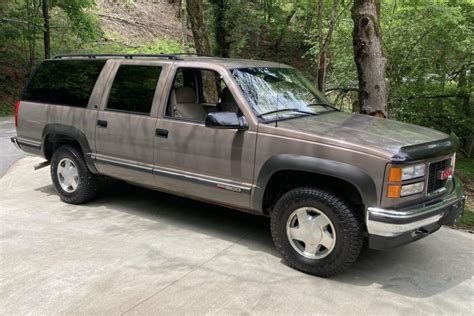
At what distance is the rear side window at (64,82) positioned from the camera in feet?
19.0

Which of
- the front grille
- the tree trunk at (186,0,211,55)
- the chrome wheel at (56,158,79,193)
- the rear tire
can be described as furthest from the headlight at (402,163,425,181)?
the tree trunk at (186,0,211,55)

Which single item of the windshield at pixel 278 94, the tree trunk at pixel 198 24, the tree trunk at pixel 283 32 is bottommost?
the windshield at pixel 278 94

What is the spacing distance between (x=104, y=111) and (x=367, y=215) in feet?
10.9

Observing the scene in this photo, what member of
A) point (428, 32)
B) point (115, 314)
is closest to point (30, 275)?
point (115, 314)

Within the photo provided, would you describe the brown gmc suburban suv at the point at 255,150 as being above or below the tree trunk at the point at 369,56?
below

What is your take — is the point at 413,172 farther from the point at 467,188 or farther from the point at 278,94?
the point at 467,188

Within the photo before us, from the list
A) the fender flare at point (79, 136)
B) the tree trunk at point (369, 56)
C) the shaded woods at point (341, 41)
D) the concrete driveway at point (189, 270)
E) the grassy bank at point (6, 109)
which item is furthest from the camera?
the grassy bank at point (6, 109)

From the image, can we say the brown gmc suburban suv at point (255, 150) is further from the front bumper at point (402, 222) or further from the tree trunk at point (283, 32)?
the tree trunk at point (283, 32)

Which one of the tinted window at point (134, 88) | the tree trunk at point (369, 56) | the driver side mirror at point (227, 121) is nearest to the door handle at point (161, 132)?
the tinted window at point (134, 88)

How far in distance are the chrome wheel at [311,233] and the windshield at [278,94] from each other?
98cm

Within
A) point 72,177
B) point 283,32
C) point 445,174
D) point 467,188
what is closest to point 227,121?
point 445,174

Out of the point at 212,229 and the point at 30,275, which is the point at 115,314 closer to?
the point at 30,275

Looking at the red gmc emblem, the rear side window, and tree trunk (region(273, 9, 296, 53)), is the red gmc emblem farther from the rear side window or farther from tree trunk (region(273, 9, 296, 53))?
tree trunk (region(273, 9, 296, 53))

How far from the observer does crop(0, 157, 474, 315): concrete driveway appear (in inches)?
143
